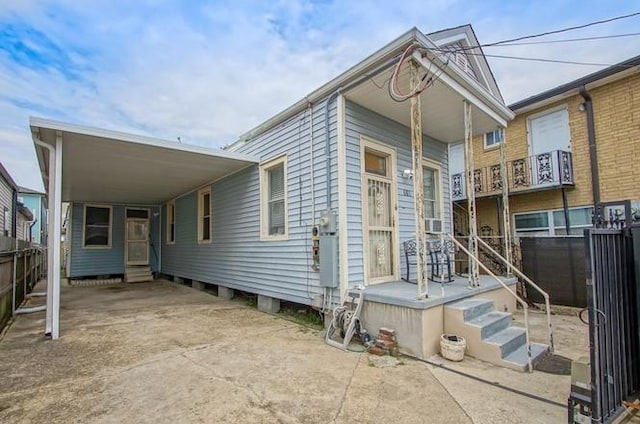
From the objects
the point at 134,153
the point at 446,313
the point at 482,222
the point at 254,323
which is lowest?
the point at 254,323

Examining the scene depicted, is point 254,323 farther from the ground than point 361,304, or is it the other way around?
point 361,304

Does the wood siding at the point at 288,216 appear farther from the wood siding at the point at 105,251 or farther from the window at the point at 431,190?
the wood siding at the point at 105,251

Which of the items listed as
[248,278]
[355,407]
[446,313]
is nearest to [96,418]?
[355,407]

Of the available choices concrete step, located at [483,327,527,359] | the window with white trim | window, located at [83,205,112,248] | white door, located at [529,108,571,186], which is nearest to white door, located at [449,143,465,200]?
the window with white trim

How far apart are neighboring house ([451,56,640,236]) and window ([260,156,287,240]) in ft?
14.2

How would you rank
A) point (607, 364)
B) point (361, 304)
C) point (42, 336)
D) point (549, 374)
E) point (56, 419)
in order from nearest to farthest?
point (607, 364)
point (56, 419)
point (549, 374)
point (361, 304)
point (42, 336)

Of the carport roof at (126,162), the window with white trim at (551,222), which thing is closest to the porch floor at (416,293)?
the carport roof at (126,162)

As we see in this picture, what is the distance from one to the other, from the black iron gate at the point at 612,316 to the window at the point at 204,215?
8.46m

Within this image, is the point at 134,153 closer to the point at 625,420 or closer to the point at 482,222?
the point at 625,420

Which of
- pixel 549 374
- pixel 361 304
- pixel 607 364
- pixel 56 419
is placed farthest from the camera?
pixel 361 304

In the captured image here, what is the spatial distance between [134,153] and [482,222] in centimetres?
938

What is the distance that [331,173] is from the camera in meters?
5.08

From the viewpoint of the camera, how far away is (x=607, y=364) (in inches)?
91.1

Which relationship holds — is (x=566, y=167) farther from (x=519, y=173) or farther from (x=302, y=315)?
(x=302, y=315)
